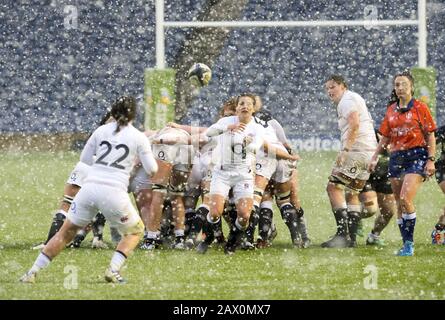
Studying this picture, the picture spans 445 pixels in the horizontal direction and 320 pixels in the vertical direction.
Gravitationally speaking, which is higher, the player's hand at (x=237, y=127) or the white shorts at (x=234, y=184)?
the player's hand at (x=237, y=127)

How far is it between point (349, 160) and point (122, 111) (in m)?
3.51

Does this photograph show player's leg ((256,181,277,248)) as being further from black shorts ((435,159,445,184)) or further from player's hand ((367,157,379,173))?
black shorts ((435,159,445,184))

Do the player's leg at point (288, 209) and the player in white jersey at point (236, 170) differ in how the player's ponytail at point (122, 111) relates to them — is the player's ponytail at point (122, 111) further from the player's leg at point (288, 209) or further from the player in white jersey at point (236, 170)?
the player's leg at point (288, 209)

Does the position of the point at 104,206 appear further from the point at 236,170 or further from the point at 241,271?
the point at 236,170

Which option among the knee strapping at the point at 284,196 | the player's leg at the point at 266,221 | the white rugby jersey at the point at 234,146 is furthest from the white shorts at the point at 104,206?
the knee strapping at the point at 284,196

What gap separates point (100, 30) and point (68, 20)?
0.78 meters

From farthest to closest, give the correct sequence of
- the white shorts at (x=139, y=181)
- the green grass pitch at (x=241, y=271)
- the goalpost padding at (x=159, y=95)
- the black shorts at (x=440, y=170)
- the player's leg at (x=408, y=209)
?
the goalpost padding at (x=159, y=95)
the black shorts at (x=440, y=170)
the white shorts at (x=139, y=181)
the player's leg at (x=408, y=209)
the green grass pitch at (x=241, y=271)

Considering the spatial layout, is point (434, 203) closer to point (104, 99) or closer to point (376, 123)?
point (376, 123)

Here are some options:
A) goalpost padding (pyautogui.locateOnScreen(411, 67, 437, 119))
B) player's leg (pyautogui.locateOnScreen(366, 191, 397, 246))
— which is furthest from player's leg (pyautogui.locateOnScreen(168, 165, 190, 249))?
goalpost padding (pyautogui.locateOnScreen(411, 67, 437, 119))

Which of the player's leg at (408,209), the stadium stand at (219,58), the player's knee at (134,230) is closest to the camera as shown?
the player's knee at (134,230)

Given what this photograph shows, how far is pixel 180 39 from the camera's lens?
29250mm

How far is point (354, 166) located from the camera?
Answer: 12.7 m

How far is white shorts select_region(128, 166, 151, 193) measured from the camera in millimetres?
12648

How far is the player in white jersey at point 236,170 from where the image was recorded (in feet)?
38.9
